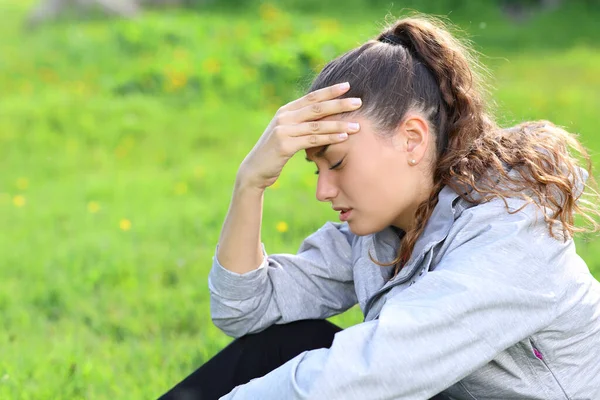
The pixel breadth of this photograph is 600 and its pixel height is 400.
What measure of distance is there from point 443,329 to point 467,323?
0.05 m

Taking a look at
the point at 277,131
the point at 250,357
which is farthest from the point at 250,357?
the point at 277,131

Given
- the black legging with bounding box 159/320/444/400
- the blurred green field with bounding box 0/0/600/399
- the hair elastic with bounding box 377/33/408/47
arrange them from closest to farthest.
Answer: the hair elastic with bounding box 377/33/408/47 < the black legging with bounding box 159/320/444/400 < the blurred green field with bounding box 0/0/600/399

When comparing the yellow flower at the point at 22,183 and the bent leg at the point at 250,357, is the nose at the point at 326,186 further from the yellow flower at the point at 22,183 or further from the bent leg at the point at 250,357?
the yellow flower at the point at 22,183

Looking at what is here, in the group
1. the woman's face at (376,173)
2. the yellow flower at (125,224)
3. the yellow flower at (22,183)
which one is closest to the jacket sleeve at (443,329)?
the woman's face at (376,173)

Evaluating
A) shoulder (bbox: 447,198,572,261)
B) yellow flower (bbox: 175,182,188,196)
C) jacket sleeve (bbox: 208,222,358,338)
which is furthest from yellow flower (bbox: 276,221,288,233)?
shoulder (bbox: 447,198,572,261)

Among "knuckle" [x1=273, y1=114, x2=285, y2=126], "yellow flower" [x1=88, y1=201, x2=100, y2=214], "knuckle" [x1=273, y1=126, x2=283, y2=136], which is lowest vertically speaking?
"yellow flower" [x1=88, y1=201, x2=100, y2=214]

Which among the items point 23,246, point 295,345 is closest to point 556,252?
point 295,345

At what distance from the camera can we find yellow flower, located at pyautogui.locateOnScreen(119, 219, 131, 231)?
16.2ft

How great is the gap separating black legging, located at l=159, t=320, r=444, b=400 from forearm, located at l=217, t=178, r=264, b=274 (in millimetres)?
205

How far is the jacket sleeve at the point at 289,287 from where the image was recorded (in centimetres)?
243

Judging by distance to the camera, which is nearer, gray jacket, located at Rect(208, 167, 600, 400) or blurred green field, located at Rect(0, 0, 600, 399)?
gray jacket, located at Rect(208, 167, 600, 400)

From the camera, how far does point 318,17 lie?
10.9 m

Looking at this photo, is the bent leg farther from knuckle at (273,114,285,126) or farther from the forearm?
knuckle at (273,114,285,126)

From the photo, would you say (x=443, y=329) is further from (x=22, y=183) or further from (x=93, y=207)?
(x=22, y=183)
